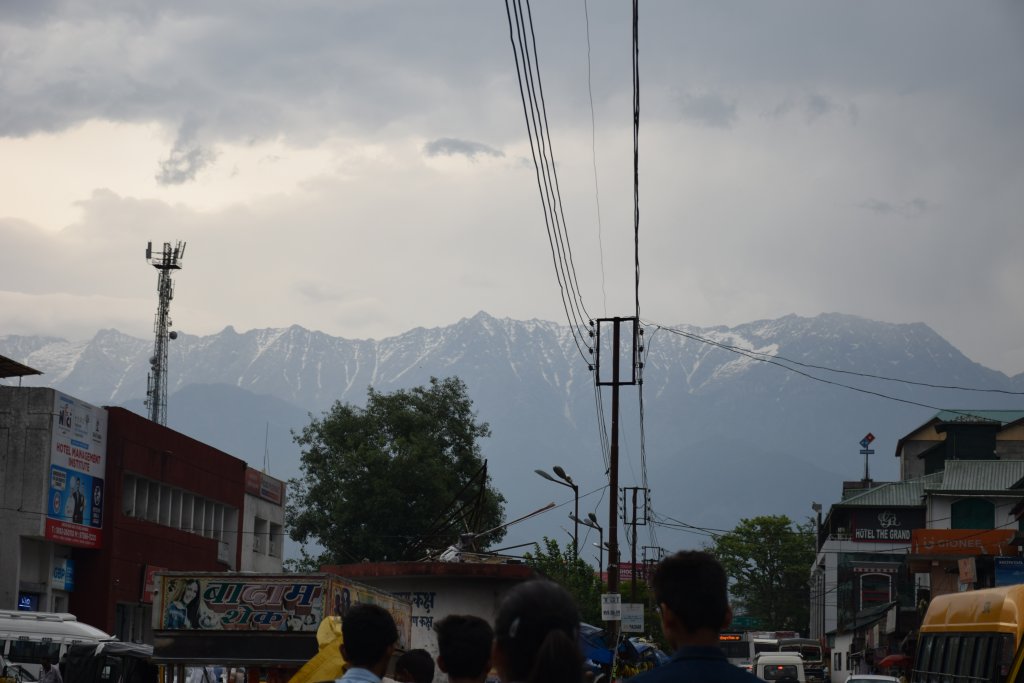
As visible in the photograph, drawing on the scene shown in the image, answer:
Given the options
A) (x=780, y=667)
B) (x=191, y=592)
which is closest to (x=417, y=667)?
(x=191, y=592)

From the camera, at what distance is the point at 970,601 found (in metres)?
16.7

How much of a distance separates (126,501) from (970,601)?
121ft

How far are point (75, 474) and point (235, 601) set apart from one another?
30.4 metres

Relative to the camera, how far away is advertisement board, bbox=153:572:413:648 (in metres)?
14.7

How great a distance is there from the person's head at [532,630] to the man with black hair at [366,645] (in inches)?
69.4

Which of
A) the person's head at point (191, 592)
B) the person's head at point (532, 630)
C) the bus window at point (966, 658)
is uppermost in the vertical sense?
the person's head at point (532, 630)

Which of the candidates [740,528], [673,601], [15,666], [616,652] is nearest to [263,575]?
[673,601]

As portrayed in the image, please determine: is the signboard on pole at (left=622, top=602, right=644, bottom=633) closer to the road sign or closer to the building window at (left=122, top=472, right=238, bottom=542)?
the building window at (left=122, top=472, right=238, bottom=542)

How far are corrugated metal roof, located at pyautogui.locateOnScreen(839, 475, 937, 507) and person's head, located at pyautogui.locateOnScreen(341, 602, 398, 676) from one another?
81206mm

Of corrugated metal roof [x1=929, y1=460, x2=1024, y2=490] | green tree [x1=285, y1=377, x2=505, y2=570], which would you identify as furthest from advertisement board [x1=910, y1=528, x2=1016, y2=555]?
green tree [x1=285, y1=377, x2=505, y2=570]

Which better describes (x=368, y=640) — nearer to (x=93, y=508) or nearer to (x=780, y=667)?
(x=93, y=508)

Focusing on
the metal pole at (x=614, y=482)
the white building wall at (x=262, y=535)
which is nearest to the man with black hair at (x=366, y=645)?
the metal pole at (x=614, y=482)

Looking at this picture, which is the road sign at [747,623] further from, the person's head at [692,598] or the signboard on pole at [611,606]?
the person's head at [692,598]

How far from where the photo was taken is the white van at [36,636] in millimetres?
31163
